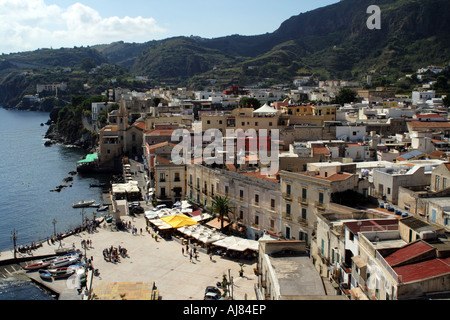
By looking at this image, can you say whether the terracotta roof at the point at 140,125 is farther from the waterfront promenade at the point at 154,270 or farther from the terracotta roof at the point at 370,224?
the terracotta roof at the point at 370,224

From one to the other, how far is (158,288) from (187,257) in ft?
16.9

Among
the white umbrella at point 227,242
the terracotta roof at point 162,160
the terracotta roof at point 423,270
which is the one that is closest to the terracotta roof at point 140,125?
the terracotta roof at point 162,160

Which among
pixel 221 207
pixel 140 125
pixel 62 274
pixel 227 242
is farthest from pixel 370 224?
pixel 140 125

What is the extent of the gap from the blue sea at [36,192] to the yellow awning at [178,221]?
11662 mm

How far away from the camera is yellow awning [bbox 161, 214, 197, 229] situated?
35969 mm

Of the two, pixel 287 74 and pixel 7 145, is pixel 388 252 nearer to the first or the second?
pixel 7 145

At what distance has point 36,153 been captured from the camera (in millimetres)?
94500

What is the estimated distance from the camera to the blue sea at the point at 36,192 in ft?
144

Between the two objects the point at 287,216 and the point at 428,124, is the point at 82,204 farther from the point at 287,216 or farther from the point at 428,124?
the point at 428,124

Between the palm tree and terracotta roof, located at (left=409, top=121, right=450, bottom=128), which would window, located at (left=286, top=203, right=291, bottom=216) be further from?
terracotta roof, located at (left=409, top=121, right=450, bottom=128)

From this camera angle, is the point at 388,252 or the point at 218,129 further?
the point at 218,129

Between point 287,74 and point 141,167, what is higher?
point 287,74
